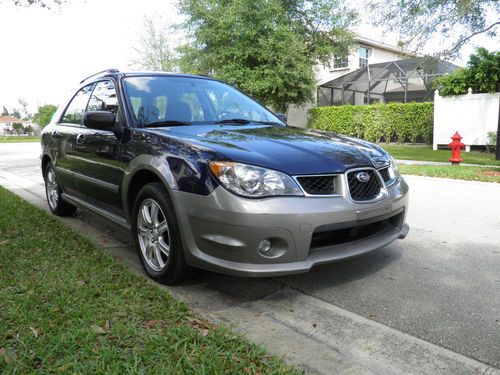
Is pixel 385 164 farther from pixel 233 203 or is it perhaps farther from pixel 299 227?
pixel 233 203

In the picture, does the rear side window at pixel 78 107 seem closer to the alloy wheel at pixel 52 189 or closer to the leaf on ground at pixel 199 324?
the alloy wheel at pixel 52 189

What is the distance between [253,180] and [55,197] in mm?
3899

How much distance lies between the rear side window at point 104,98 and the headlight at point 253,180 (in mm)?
1673

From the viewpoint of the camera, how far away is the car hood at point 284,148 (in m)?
2.86

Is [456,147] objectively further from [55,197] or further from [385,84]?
[385,84]

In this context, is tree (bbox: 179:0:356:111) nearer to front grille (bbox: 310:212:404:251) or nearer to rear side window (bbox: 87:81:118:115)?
rear side window (bbox: 87:81:118:115)

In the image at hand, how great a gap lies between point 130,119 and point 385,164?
213 centimetres

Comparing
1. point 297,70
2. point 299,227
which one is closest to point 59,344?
point 299,227

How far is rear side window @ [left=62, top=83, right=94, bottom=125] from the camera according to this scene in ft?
15.9

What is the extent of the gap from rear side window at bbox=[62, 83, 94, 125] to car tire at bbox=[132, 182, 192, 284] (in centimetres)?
191

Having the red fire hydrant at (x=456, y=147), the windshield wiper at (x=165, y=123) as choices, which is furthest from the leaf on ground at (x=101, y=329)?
the red fire hydrant at (x=456, y=147)

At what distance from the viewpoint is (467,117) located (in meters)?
16.4

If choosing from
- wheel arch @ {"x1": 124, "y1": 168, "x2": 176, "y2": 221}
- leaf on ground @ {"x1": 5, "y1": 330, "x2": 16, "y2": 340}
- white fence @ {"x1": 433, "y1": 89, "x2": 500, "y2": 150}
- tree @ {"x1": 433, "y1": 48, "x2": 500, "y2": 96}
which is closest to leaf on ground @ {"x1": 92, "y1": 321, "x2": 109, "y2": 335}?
leaf on ground @ {"x1": 5, "y1": 330, "x2": 16, "y2": 340}

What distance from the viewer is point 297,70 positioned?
2042cm
